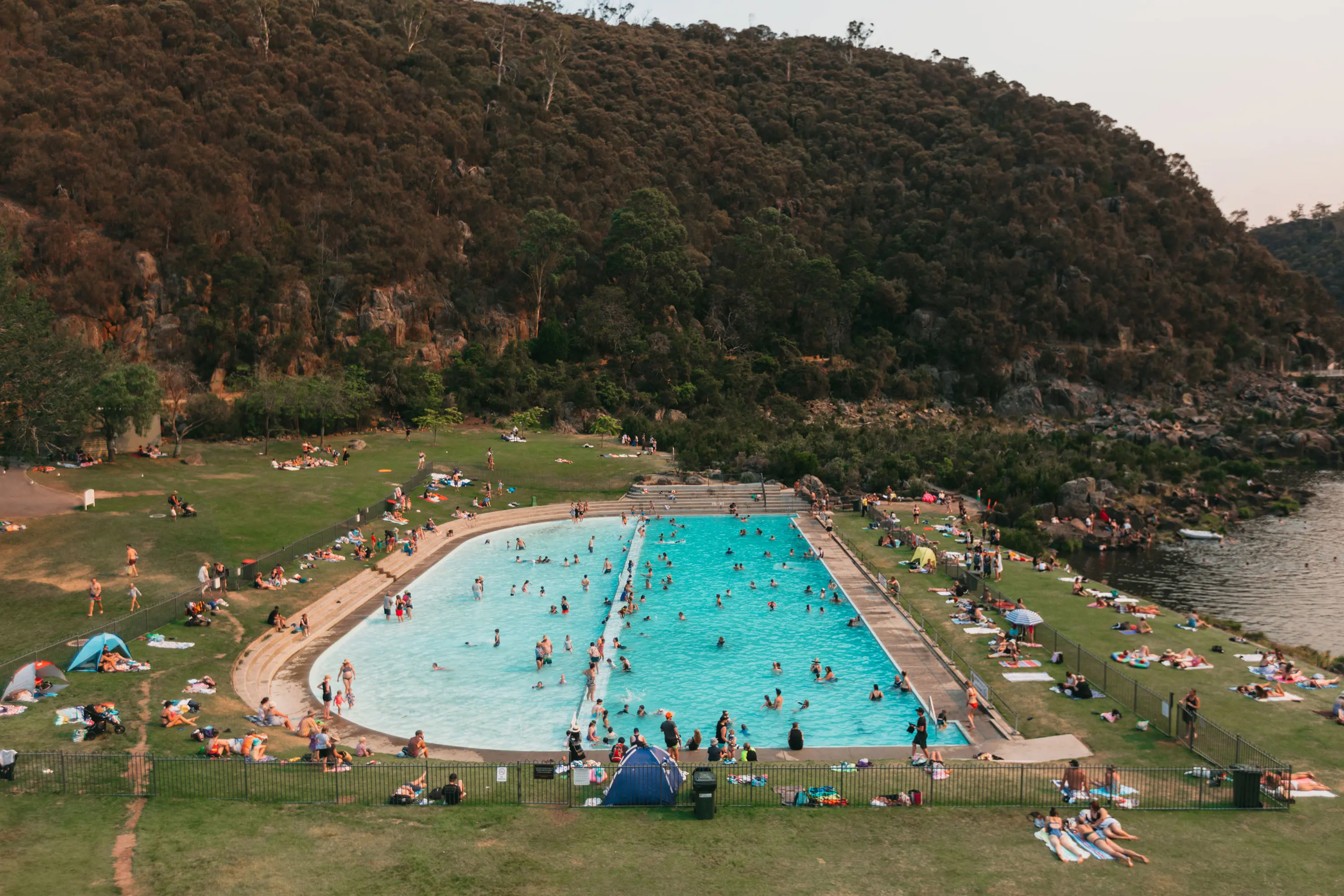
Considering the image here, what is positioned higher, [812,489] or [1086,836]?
[812,489]

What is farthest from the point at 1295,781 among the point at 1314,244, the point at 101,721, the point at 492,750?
the point at 1314,244

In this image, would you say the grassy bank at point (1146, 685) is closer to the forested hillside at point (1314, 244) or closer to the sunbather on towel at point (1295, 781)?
the sunbather on towel at point (1295, 781)

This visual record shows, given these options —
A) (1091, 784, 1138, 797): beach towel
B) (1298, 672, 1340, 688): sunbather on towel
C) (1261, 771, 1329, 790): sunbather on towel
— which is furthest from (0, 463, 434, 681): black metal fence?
(1298, 672, 1340, 688): sunbather on towel

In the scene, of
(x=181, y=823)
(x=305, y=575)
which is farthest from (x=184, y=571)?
(x=181, y=823)

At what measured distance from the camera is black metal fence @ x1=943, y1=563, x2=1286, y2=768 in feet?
63.5

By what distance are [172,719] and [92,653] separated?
4.43m

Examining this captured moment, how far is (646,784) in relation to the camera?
17906mm

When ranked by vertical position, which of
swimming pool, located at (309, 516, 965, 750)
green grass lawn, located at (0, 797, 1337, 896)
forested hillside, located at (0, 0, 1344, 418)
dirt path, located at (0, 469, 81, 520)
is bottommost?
swimming pool, located at (309, 516, 965, 750)

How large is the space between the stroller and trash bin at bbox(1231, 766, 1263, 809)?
2348 cm

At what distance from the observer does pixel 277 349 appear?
70375 millimetres

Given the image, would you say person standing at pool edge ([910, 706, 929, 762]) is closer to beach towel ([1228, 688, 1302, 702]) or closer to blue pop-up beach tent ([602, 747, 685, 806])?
blue pop-up beach tent ([602, 747, 685, 806])

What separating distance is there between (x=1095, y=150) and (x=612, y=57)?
65337 mm

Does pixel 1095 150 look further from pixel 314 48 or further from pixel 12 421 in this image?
pixel 12 421

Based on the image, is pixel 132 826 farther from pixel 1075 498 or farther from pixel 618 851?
pixel 1075 498
